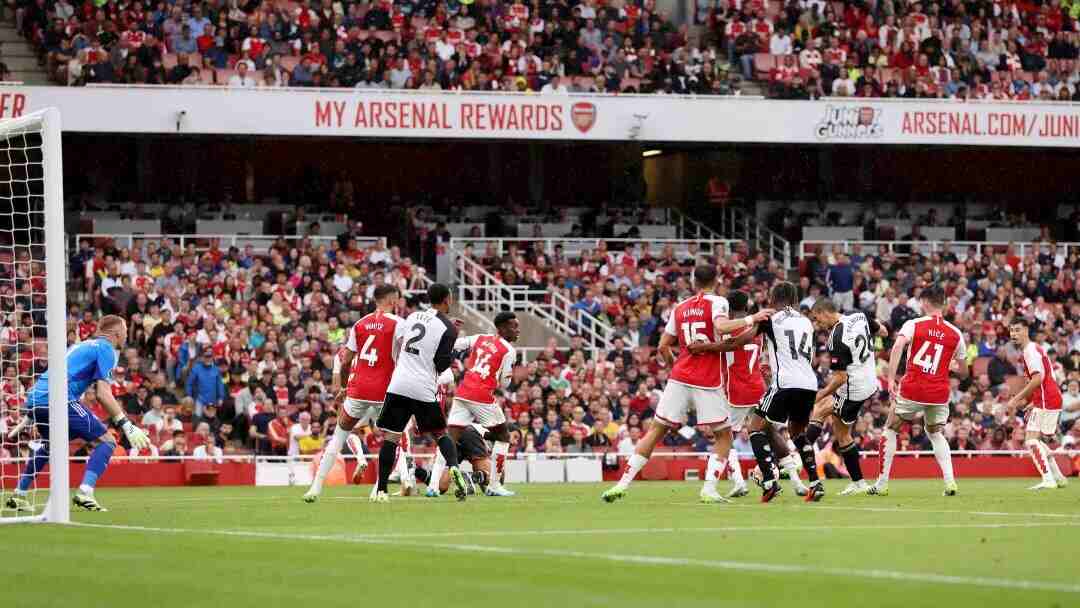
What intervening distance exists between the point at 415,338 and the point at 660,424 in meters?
2.66

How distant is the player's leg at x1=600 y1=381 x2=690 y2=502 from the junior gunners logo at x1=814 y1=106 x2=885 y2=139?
2283cm

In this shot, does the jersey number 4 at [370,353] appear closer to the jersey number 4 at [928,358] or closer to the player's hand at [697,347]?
the player's hand at [697,347]

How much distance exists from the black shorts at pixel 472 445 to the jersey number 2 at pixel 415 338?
2157 millimetres

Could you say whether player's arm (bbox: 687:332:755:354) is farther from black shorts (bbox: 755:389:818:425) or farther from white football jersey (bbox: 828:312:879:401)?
white football jersey (bbox: 828:312:879:401)

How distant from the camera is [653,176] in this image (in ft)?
146

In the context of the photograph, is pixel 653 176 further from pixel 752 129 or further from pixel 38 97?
pixel 38 97

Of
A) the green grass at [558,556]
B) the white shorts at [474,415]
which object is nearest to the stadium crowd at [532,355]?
the white shorts at [474,415]

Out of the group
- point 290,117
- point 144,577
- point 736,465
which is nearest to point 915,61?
point 290,117

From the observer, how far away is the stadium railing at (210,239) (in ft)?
109

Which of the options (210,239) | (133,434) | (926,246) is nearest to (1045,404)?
(133,434)

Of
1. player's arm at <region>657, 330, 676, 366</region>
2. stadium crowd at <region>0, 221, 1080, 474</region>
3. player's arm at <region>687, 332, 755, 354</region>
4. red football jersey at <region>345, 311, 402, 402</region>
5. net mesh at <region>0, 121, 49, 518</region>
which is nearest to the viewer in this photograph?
net mesh at <region>0, 121, 49, 518</region>

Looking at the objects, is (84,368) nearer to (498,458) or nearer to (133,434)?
(133,434)

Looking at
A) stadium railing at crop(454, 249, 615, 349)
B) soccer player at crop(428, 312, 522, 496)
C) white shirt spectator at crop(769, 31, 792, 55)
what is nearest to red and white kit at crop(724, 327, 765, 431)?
soccer player at crop(428, 312, 522, 496)

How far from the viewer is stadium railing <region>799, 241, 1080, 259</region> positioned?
1510 inches
